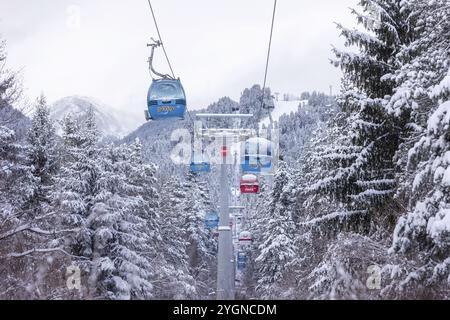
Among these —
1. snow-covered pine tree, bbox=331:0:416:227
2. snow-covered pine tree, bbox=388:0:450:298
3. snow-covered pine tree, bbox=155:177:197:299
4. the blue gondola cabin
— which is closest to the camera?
snow-covered pine tree, bbox=388:0:450:298

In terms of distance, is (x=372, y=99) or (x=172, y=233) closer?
(x=372, y=99)

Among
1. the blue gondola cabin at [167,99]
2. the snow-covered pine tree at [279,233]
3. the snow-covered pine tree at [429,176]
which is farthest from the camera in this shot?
the snow-covered pine tree at [279,233]

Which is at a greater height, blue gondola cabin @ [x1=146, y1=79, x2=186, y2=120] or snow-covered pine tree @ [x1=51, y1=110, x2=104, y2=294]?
blue gondola cabin @ [x1=146, y1=79, x2=186, y2=120]

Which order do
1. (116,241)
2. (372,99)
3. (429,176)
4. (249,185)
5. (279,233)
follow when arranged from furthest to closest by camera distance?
(279,233)
(249,185)
(116,241)
(372,99)
(429,176)

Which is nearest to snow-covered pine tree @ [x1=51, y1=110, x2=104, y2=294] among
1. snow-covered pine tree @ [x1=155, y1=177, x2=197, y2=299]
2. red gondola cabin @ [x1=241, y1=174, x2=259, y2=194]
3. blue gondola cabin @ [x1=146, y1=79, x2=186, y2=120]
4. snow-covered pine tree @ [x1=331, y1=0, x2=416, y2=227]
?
blue gondola cabin @ [x1=146, y1=79, x2=186, y2=120]

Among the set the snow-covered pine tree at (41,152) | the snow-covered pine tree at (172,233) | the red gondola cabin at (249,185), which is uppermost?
the snow-covered pine tree at (41,152)

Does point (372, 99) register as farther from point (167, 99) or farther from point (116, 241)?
A: point (116, 241)

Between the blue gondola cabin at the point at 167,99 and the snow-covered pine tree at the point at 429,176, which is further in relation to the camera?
the blue gondola cabin at the point at 167,99

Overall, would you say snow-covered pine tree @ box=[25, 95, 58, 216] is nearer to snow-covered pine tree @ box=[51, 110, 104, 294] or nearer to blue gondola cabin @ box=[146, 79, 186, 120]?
snow-covered pine tree @ box=[51, 110, 104, 294]

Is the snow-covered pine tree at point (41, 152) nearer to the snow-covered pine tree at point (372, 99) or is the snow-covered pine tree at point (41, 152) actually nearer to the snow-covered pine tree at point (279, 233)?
the snow-covered pine tree at point (279, 233)

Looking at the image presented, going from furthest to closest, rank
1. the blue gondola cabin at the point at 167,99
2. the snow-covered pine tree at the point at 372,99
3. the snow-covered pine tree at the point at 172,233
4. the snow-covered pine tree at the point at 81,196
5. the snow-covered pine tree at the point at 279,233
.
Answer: the snow-covered pine tree at the point at 172,233 → the snow-covered pine tree at the point at 279,233 → the snow-covered pine tree at the point at 81,196 → the blue gondola cabin at the point at 167,99 → the snow-covered pine tree at the point at 372,99

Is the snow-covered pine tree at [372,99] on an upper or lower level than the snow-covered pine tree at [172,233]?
upper

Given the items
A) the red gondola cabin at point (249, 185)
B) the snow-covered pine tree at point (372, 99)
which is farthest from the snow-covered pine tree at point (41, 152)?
the snow-covered pine tree at point (372, 99)

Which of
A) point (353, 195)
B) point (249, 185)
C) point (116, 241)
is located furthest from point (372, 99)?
point (249, 185)
